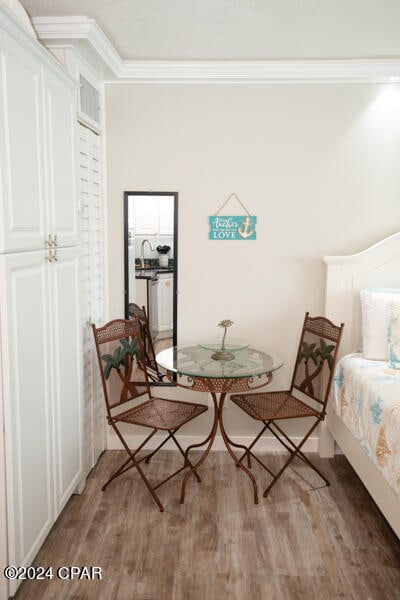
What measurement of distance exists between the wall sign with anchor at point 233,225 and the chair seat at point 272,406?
3.66ft

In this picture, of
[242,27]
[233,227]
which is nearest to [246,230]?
[233,227]

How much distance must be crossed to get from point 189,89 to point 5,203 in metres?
1.98

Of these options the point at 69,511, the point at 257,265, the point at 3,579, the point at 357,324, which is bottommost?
the point at 69,511

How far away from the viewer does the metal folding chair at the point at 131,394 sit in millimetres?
3051

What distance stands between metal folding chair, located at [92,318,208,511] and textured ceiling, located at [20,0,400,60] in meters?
1.71

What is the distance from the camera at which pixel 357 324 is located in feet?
11.6

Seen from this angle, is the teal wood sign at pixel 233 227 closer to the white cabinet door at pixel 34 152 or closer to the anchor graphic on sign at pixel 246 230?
the anchor graphic on sign at pixel 246 230

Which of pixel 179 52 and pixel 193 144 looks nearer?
pixel 179 52

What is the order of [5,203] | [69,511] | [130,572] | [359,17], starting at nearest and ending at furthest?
[5,203] < [130,572] < [359,17] < [69,511]

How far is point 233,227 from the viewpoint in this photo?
141 inches

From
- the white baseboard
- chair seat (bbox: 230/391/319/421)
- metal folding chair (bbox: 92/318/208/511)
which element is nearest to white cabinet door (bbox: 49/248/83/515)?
metal folding chair (bbox: 92/318/208/511)

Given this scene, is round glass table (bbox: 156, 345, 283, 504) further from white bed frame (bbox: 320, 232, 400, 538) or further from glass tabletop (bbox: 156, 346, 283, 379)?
white bed frame (bbox: 320, 232, 400, 538)

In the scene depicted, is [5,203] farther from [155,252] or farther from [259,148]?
[259,148]

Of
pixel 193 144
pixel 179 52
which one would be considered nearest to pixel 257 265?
pixel 193 144
